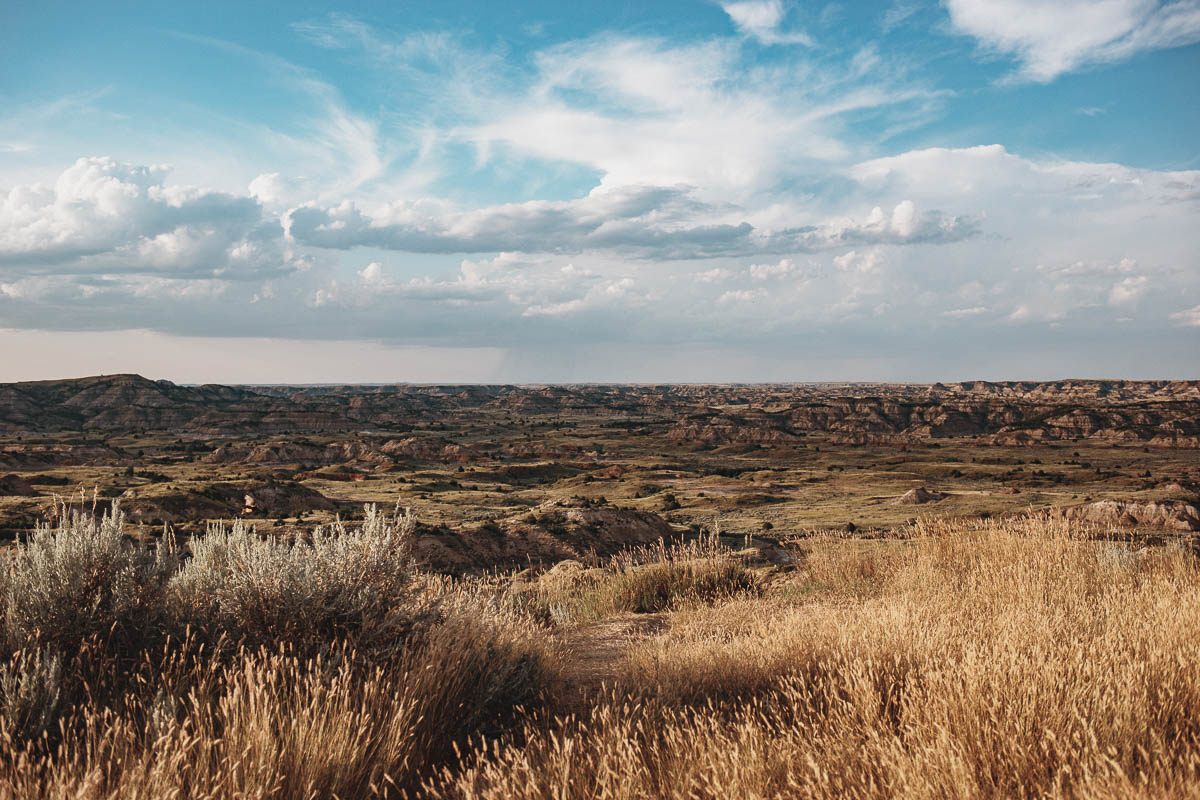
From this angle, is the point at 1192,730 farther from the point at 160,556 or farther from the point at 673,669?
the point at 160,556

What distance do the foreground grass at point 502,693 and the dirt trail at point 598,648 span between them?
0.19 meters

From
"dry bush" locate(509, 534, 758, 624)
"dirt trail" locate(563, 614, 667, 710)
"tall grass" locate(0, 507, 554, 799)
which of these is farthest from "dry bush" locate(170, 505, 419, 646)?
"dry bush" locate(509, 534, 758, 624)

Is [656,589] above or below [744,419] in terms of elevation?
above

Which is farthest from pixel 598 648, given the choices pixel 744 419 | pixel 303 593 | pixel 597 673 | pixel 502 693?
pixel 744 419

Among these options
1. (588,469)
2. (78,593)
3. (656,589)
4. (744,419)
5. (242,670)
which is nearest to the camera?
(242,670)

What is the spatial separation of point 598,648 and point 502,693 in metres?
2.59

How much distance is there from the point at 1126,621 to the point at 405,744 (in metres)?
5.36

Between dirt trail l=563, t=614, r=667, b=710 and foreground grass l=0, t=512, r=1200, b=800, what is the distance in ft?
0.63

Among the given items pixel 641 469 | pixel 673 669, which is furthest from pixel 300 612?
pixel 641 469

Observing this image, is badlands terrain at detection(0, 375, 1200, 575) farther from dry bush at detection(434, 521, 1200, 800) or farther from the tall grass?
dry bush at detection(434, 521, 1200, 800)

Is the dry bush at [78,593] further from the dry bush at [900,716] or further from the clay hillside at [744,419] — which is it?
the clay hillside at [744,419]

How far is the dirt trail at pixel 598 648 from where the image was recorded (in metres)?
5.39

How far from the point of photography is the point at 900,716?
365 cm

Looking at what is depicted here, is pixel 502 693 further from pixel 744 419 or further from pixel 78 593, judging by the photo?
pixel 744 419
